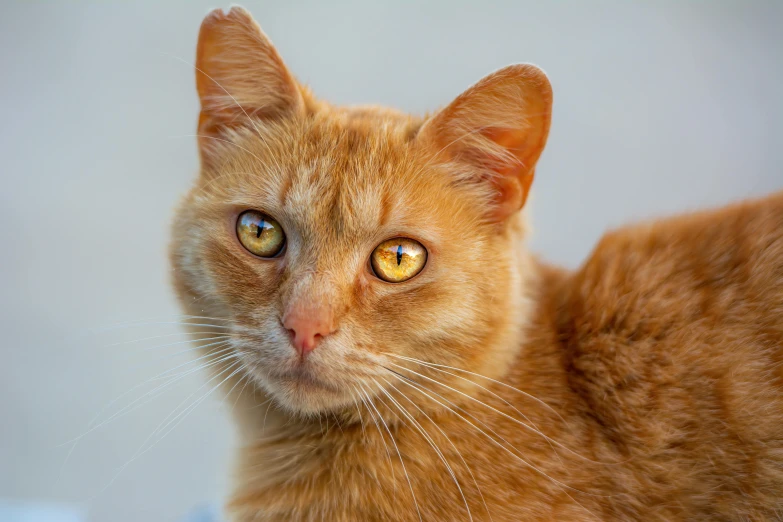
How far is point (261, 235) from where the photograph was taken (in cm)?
132

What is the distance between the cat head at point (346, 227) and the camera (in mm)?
1207

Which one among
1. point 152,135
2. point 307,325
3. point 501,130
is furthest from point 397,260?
point 152,135

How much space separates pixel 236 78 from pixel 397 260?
0.55 metres

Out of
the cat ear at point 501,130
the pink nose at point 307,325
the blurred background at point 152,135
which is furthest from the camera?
the blurred background at point 152,135

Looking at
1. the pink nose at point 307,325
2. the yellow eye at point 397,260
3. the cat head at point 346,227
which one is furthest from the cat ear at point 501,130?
the pink nose at point 307,325

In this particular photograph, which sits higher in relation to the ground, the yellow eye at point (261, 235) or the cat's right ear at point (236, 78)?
the cat's right ear at point (236, 78)

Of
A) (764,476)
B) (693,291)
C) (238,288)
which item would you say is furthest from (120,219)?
(764,476)

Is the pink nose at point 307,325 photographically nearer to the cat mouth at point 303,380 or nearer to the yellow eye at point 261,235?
the cat mouth at point 303,380

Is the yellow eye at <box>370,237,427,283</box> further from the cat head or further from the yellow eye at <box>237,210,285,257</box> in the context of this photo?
the yellow eye at <box>237,210,285,257</box>

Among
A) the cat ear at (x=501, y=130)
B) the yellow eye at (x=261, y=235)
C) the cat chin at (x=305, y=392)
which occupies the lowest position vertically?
the cat chin at (x=305, y=392)

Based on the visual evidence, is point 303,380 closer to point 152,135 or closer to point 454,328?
point 454,328

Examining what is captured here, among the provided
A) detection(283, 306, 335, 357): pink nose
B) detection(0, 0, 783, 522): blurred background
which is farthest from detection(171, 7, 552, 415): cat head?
detection(0, 0, 783, 522): blurred background

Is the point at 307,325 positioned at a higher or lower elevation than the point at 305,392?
higher

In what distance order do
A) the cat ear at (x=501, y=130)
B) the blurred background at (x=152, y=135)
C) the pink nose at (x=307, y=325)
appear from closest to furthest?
the pink nose at (x=307, y=325)
the cat ear at (x=501, y=130)
the blurred background at (x=152, y=135)
